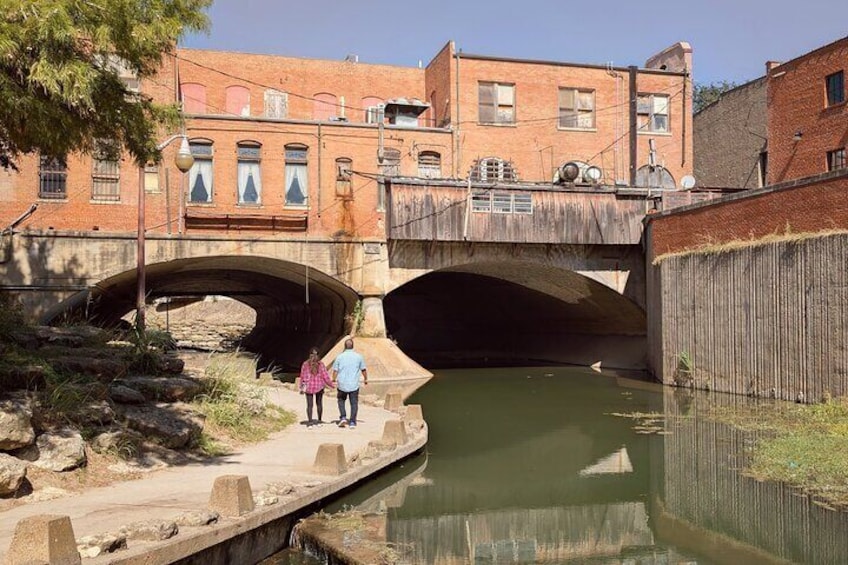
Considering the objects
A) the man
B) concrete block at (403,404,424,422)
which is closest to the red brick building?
concrete block at (403,404,424,422)

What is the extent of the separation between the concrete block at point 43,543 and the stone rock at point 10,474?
2450 millimetres

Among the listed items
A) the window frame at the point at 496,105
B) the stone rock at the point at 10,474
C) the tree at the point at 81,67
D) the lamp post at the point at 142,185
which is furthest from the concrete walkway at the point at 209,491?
the window frame at the point at 496,105

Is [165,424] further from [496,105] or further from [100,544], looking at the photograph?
[496,105]

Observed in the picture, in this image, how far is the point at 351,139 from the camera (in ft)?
116

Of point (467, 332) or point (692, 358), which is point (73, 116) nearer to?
point (692, 358)

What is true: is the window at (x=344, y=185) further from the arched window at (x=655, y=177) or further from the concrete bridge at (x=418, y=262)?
the arched window at (x=655, y=177)

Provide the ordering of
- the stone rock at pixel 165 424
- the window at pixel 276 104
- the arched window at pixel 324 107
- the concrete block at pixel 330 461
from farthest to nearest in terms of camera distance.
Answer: the arched window at pixel 324 107
the window at pixel 276 104
the stone rock at pixel 165 424
the concrete block at pixel 330 461

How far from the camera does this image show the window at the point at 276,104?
43.0 metres

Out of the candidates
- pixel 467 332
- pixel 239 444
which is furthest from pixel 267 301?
pixel 239 444

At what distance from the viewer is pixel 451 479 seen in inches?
576

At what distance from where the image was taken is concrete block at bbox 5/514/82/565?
22.7 ft

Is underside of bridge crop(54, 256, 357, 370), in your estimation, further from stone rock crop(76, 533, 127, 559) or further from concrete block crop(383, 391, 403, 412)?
stone rock crop(76, 533, 127, 559)

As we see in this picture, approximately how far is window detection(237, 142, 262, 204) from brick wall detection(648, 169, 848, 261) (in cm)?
1561

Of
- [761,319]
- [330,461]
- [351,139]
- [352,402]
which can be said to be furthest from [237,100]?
[330,461]
